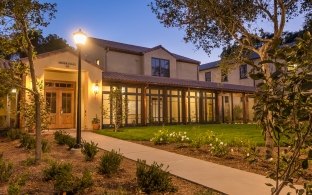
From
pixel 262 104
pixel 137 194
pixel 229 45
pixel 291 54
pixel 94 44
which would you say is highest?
pixel 94 44

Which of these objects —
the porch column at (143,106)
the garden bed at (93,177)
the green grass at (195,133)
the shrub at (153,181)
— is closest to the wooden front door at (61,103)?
the green grass at (195,133)

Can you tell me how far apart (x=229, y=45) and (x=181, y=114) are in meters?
13.0

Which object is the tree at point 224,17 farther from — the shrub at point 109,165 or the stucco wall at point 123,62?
the stucco wall at point 123,62

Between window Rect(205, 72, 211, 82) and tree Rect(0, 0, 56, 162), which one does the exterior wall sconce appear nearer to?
tree Rect(0, 0, 56, 162)

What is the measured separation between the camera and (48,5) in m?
8.40

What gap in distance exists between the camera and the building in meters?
19.3

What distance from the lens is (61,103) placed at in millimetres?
19734

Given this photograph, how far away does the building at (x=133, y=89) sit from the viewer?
63.4 ft

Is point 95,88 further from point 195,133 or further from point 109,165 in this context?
point 109,165

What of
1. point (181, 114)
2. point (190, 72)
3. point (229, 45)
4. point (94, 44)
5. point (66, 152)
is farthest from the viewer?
point (190, 72)

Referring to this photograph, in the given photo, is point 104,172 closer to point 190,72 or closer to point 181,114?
point 181,114

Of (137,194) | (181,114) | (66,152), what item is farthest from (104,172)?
(181,114)

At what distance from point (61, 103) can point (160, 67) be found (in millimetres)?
12168

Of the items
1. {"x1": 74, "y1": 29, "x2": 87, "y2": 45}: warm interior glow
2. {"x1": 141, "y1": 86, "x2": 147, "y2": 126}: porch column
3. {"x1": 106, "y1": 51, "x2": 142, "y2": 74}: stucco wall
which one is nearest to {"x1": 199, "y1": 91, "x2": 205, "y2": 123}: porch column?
{"x1": 106, "y1": 51, "x2": 142, "y2": 74}: stucco wall
